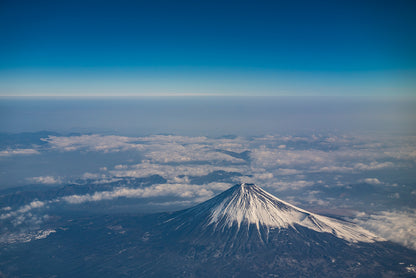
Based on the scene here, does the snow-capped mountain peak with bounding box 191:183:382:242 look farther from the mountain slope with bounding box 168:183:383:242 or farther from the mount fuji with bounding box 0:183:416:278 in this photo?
the mount fuji with bounding box 0:183:416:278

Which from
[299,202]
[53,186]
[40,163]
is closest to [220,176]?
[299,202]

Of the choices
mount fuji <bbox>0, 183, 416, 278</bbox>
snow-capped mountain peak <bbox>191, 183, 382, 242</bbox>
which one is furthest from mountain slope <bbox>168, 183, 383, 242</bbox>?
mount fuji <bbox>0, 183, 416, 278</bbox>

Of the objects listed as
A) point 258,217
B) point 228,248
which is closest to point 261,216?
point 258,217

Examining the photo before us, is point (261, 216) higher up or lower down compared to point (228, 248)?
higher up

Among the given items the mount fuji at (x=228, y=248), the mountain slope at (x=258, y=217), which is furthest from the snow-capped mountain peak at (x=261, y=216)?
the mount fuji at (x=228, y=248)

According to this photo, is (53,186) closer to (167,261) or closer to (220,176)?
(220,176)

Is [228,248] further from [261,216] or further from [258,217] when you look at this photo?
[261,216]

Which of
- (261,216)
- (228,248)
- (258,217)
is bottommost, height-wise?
(228,248)

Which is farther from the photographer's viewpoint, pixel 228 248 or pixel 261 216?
pixel 261 216
